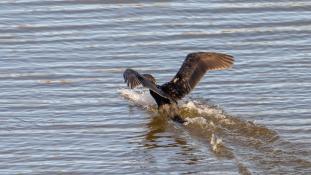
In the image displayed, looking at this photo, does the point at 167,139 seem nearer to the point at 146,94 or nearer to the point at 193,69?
the point at 193,69

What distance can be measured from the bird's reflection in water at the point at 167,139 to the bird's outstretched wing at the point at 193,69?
0.35 metres

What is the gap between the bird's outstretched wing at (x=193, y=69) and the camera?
12.1 m

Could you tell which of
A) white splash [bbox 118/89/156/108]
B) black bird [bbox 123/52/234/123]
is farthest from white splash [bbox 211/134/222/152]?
white splash [bbox 118/89/156/108]

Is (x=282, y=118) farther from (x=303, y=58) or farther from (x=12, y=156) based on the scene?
(x=12, y=156)

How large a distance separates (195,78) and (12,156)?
8.39ft

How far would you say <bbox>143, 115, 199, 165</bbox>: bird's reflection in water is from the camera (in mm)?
10577

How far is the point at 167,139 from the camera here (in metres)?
11.3

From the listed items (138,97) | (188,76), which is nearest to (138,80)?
(188,76)

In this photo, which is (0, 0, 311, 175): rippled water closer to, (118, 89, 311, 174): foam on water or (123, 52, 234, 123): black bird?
(118, 89, 311, 174): foam on water

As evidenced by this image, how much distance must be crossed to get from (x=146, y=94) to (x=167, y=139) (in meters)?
1.63

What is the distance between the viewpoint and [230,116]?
1166 centimetres

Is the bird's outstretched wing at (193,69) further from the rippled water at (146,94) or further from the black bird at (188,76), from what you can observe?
the rippled water at (146,94)

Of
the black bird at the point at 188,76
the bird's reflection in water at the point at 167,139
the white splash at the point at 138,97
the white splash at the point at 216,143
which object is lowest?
the bird's reflection in water at the point at 167,139

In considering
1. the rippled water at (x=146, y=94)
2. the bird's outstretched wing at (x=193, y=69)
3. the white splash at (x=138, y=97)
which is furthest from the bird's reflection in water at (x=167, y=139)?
the white splash at (x=138, y=97)
